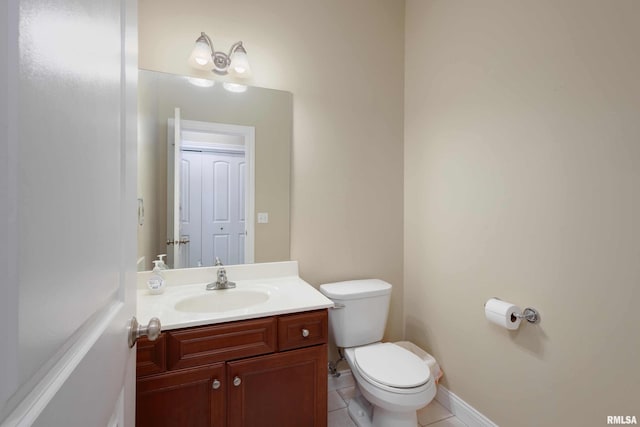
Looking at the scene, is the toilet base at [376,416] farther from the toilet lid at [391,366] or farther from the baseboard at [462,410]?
the baseboard at [462,410]

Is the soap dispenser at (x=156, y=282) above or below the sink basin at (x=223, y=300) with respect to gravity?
above

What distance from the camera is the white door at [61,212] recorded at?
0.24m

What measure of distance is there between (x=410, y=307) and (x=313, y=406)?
3.42ft

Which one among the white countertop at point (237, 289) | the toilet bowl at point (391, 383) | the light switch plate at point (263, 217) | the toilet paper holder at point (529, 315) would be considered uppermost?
the light switch plate at point (263, 217)

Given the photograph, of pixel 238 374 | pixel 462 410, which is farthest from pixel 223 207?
pixel 462 410

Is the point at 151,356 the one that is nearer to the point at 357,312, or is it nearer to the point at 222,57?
the point at 357,312

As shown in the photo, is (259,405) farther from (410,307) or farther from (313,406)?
(410,307)

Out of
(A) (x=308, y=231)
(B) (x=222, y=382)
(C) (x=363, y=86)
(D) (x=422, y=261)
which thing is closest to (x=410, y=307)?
(D) (x=422, y=261)

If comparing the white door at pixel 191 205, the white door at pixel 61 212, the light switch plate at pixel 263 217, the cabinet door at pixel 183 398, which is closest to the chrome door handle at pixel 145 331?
the white door at pixel 61 212

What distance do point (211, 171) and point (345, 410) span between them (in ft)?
5.39

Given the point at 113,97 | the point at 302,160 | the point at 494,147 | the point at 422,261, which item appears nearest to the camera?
the point at 113,97

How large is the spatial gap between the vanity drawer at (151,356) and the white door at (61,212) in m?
0.57

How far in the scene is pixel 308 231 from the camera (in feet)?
6.15

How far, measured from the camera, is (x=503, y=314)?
53.4 inches
